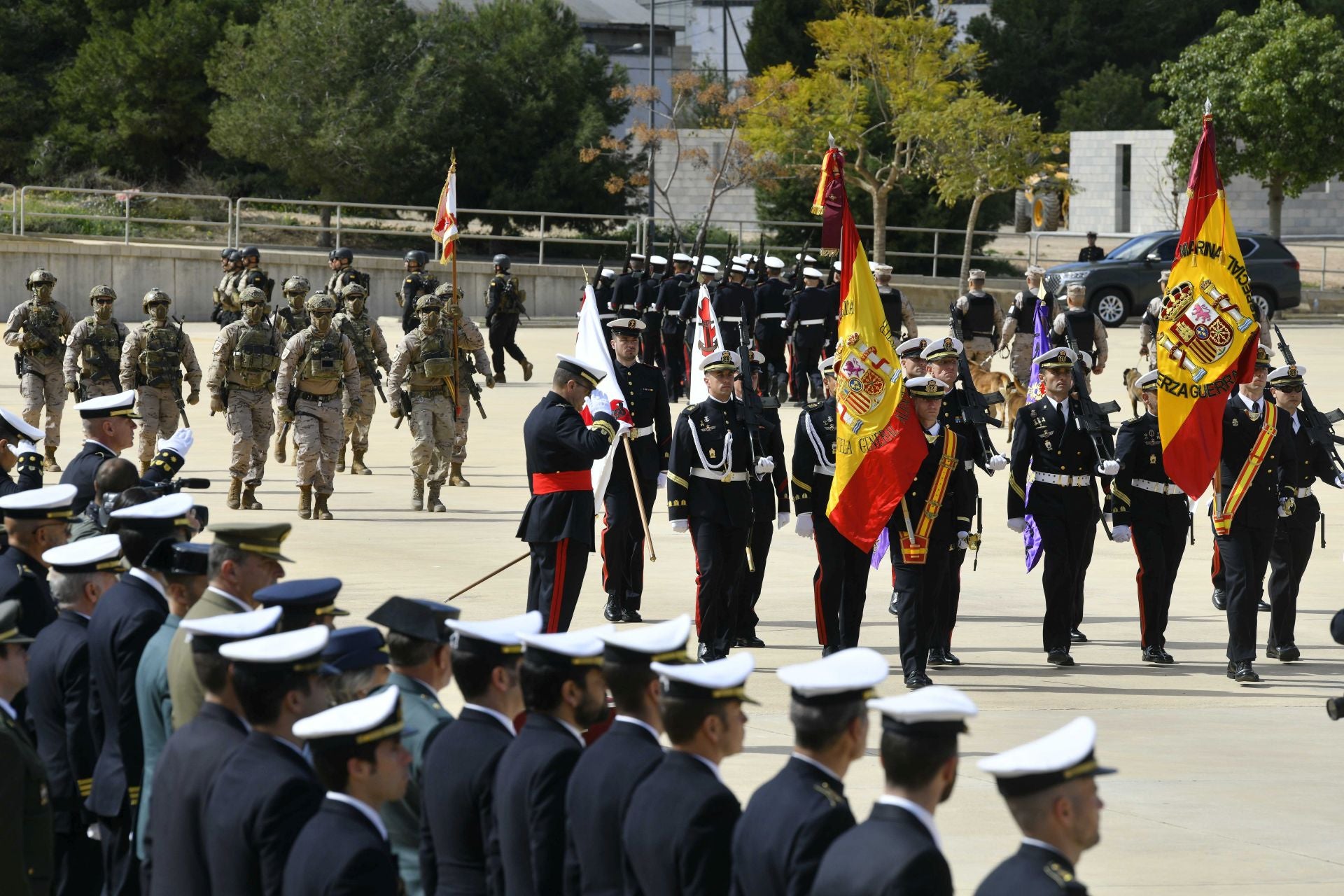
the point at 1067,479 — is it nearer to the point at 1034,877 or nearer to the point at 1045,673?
the point at 1045,673

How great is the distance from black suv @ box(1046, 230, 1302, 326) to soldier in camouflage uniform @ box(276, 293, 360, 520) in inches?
771

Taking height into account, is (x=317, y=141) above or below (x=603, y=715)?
above

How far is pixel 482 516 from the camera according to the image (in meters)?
16.4

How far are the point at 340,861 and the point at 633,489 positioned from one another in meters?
8.38

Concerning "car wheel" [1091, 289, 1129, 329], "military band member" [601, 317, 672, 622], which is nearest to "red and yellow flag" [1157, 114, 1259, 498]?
"military band member" [601, 317, 672, 622]

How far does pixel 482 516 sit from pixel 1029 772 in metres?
12.8

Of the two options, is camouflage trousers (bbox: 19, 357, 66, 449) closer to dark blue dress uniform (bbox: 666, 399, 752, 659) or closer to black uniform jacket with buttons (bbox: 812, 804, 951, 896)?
dark blue dress uniform (bbox: 666, 399, 752, 659)

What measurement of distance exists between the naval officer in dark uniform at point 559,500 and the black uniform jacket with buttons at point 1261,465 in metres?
3.66

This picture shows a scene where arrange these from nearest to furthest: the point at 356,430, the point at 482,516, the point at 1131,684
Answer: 1. the point at 1131,684
2. the point at 482,516
3. the point at 356,430

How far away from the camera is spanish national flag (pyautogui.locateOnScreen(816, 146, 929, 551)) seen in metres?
10.6

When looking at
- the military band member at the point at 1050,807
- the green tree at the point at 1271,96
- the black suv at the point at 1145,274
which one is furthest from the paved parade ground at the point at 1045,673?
the green tree at the point at 1271,96

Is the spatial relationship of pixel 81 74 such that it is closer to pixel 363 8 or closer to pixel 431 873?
pixel 363 8

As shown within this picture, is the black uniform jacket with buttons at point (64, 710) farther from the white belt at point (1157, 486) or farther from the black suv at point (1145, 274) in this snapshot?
the black suv at point (1145, 274)

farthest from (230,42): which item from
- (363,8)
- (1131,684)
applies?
(1131,684)
